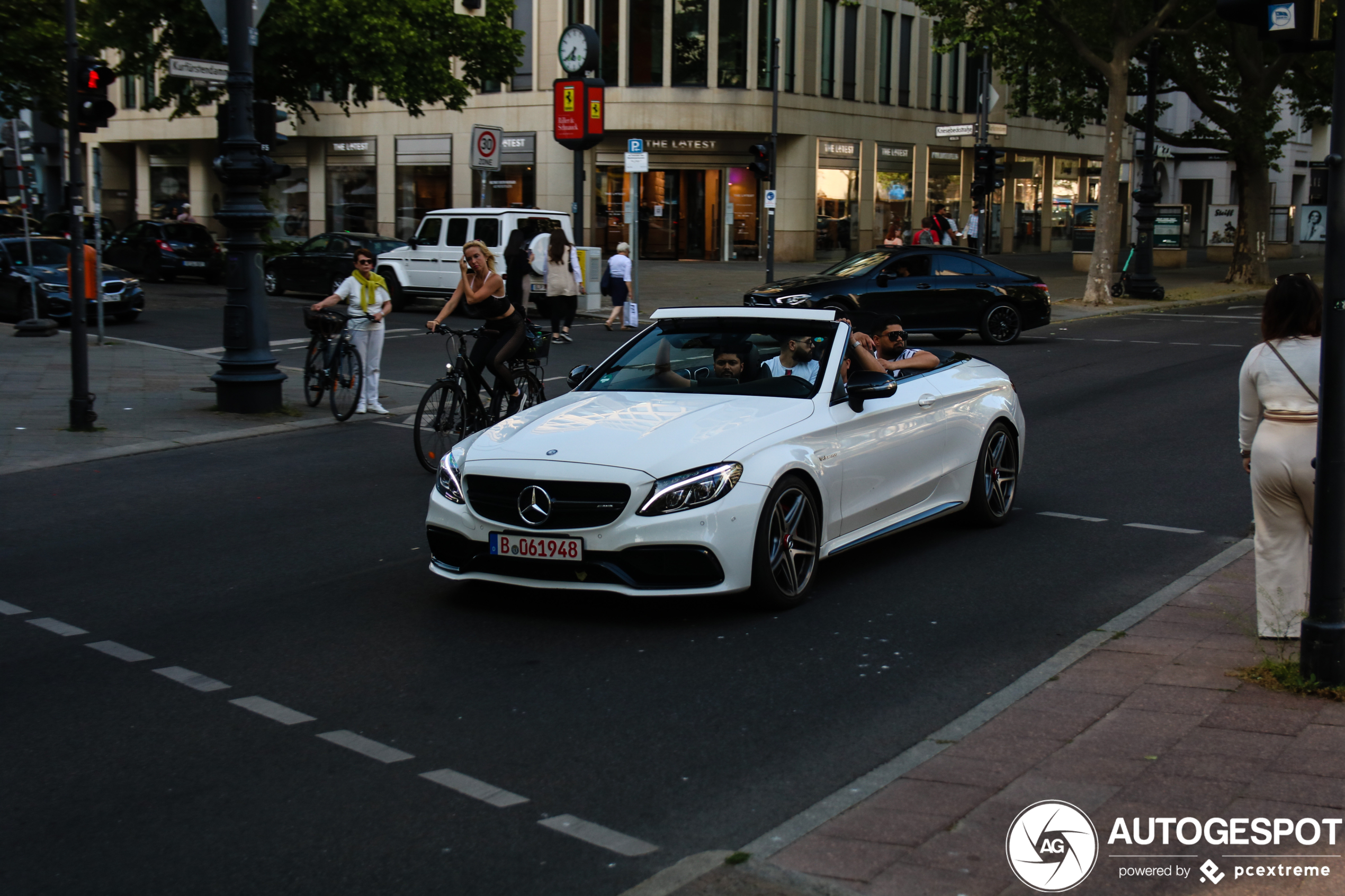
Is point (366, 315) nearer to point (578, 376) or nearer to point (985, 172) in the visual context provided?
point (578, 376)

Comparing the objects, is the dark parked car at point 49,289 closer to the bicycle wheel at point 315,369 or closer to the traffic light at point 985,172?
the bicycle wheel at point 315,369

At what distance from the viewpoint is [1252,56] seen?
36406 millimetres

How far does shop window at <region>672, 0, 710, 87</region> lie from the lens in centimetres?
4366

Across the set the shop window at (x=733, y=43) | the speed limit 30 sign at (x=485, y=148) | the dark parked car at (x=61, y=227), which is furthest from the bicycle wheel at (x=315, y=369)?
the shop window at (x=733, y=43)

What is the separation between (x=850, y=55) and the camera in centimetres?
4778

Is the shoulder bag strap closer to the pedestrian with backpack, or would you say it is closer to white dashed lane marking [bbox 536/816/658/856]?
white dashed lane marking [bbox 536/816/658/856]

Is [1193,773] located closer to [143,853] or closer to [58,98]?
[143,853]

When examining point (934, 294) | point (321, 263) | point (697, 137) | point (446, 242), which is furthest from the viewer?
point (697, 137)

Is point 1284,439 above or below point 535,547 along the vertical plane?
above

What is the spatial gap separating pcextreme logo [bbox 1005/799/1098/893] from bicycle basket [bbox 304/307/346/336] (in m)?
11.3

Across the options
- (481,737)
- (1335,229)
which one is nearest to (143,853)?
(481,737)

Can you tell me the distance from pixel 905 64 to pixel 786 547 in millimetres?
46674

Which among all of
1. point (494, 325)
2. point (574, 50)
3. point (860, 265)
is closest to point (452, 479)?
point (494, 325)

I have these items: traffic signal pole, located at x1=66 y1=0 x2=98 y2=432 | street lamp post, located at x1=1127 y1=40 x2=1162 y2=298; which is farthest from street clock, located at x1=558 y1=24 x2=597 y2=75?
traffic signal pole, located at x1=66 y1=0 x2=98 y2=432
